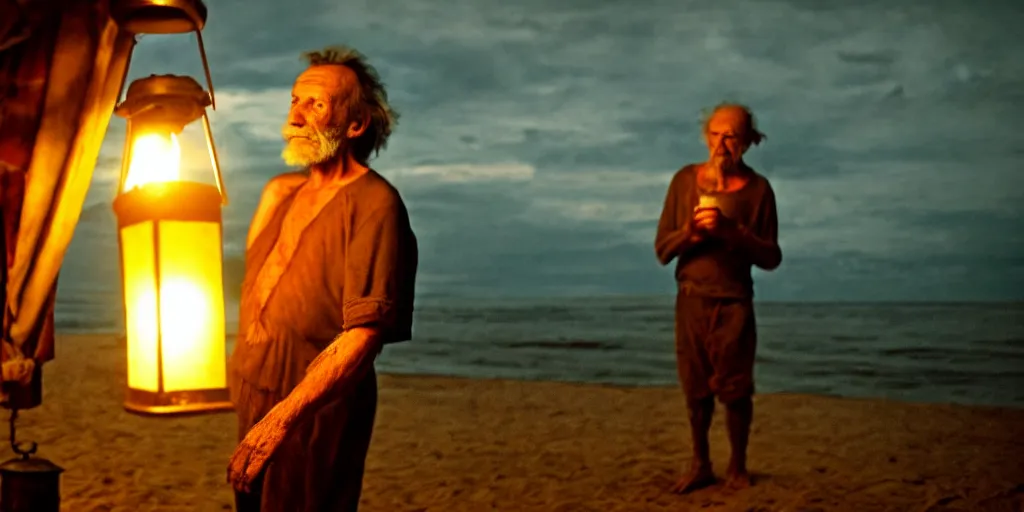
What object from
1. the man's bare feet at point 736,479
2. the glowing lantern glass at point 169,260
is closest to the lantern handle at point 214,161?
the glowing lantern glass at point 169,260

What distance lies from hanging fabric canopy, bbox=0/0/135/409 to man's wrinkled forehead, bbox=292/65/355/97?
24.7 inches

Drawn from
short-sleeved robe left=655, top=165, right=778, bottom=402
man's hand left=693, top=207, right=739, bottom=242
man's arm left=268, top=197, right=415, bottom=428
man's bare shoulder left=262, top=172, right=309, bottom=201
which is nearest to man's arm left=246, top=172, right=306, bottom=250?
man's bare shoulder left=262, top=172, right=309, bottom=201

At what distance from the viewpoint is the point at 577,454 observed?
24.6 ft

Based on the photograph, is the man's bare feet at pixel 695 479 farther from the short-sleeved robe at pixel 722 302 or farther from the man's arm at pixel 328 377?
the man's arm at pixel 328 377

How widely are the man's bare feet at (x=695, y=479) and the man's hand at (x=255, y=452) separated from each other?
13.4 ft

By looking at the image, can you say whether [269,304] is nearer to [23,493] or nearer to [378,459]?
[23,493]

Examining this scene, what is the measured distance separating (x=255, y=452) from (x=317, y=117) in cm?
72

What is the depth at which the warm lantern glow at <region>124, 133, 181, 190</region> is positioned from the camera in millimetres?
2334

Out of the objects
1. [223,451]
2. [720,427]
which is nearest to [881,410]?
[720,427]

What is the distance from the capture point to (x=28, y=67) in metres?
2.44

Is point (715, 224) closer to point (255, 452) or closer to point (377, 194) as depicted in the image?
point (377, 194)

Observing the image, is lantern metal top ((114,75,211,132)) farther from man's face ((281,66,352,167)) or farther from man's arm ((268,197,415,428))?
man's arm ((268,197,415,428))

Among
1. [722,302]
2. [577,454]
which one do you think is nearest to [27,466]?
Answer: [722,302]

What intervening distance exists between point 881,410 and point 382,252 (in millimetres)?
9246
